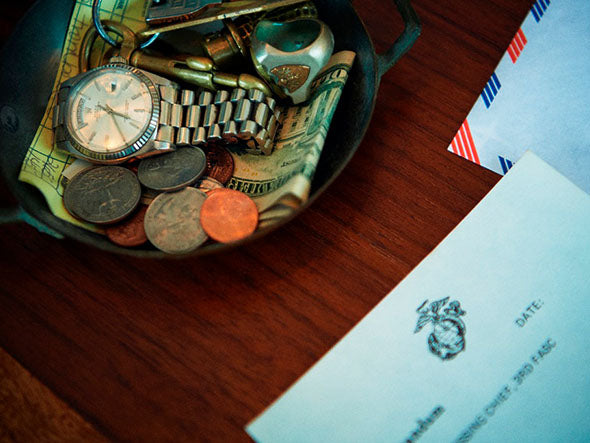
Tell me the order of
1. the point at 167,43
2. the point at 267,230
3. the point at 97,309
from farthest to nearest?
the point at 167,43 → the point at 97,309 → the point at 267,230

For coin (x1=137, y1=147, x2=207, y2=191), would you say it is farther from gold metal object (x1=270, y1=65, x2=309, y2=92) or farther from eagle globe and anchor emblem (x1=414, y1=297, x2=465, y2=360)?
eagle globe and anchor emblem (x1=414, y1=297, x2=465, y2=360)

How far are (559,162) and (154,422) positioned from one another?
683 mm

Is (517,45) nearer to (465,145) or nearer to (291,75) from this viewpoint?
(465,145)

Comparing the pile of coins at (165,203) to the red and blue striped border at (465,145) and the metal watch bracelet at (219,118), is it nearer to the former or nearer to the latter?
the metal watch bracelet at (219,118)

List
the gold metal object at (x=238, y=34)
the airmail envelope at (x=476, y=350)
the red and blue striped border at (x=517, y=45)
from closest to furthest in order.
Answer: the airmail envelope at (x=476, y=350)
the gold metal object at (x=238, y=34)
the red and blue striped border at (x=517, y=45)

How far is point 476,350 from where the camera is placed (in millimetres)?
511

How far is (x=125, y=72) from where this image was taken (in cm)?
58

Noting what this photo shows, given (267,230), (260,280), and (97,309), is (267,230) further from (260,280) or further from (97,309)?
(97,309)

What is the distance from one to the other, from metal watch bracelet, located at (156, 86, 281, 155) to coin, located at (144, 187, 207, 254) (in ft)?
0.28

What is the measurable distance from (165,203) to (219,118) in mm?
146

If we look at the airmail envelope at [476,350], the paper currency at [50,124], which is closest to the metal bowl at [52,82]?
the paper currency at [50,124]

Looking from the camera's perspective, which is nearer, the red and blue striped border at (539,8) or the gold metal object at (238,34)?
the gold metal object at (238,34)

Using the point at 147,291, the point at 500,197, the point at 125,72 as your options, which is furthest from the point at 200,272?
the point at 500,197

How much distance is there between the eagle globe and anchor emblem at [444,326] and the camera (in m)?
0.51
